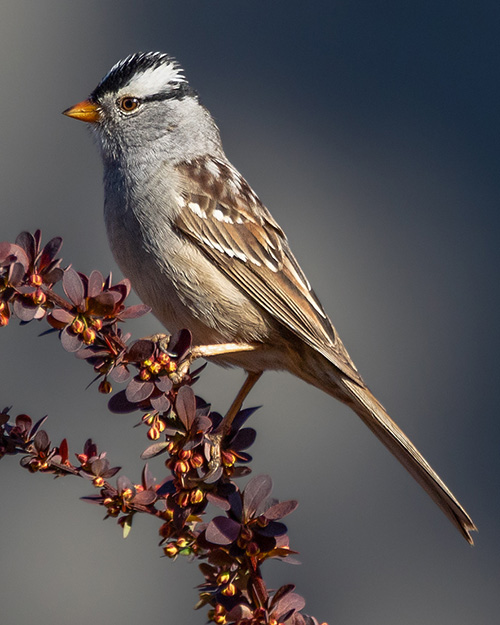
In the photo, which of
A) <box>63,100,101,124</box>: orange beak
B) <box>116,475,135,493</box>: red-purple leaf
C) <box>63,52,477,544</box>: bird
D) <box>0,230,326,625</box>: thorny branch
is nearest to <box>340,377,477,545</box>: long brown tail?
<box>63,52,477,544</box>: bird

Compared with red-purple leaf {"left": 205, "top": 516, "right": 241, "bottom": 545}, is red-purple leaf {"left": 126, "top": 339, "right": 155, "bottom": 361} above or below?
above

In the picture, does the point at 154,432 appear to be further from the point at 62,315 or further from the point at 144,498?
the point at 62,315

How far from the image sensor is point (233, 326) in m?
1.99

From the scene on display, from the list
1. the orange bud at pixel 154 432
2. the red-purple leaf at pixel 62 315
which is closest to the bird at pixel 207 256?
the orange bud at pixel 154 432

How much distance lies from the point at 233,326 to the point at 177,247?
0.82ft

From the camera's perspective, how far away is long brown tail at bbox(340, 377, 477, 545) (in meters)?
1.71

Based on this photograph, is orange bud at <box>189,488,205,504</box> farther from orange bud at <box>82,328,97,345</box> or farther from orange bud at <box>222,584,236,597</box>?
orange bud at <box>82,328,97,345</box>

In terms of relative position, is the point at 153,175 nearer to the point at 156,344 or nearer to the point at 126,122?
the point at 126,122

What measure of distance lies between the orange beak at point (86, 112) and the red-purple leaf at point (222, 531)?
63.3 inches

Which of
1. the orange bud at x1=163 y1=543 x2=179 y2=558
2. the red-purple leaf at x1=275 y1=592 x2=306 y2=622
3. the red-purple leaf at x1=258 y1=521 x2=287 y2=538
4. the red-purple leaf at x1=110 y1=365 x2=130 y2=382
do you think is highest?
the red-purple leaf at x1=110 y1=365 x2=130 y2=382

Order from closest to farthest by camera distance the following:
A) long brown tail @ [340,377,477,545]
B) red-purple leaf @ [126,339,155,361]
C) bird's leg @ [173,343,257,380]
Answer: red-purple leaf @ [126,339,155,361] < long brown tail @ [340,377,477,545] < bird's leg @ [173,343,257,380]

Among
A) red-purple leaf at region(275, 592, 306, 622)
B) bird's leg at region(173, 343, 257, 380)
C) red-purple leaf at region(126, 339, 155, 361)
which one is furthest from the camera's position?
bird's leg at region(173, 343, 257, 380)

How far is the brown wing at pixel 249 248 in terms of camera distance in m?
2.04

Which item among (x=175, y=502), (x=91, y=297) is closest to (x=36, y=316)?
(x=91, y=297)
